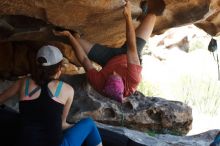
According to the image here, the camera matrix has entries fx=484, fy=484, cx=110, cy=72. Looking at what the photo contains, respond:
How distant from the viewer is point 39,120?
153 inches

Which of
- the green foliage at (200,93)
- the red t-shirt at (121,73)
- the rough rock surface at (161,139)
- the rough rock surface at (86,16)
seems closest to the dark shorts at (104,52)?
the red t-shirt at (121,73)

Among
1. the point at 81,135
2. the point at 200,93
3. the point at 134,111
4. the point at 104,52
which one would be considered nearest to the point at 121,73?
the point at 104,52

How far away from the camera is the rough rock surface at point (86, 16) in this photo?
18.5 feet

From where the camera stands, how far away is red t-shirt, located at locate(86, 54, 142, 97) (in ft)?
16.8

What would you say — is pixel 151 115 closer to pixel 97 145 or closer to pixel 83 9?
pixel 83 9

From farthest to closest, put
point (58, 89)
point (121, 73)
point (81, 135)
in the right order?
point (121, 73)
point (81, 135)
point (58, 89)

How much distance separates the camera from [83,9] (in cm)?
587

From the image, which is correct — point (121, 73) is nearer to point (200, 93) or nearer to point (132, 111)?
point (132, 111)

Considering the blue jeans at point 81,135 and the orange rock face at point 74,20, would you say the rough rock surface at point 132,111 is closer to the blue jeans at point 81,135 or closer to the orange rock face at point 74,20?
the orange rock face at point 74,20

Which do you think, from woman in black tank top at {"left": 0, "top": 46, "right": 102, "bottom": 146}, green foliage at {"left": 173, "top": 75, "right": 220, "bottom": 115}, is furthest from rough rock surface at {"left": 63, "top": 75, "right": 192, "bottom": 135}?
green foliage at {"left": 173, "top": 75, "right": 220, "bottom": 115}

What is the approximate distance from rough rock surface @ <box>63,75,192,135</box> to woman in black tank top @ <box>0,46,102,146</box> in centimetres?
273

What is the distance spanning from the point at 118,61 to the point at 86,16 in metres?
1.18

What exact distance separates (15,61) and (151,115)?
2323 mm

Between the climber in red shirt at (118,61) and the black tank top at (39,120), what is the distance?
132cm
